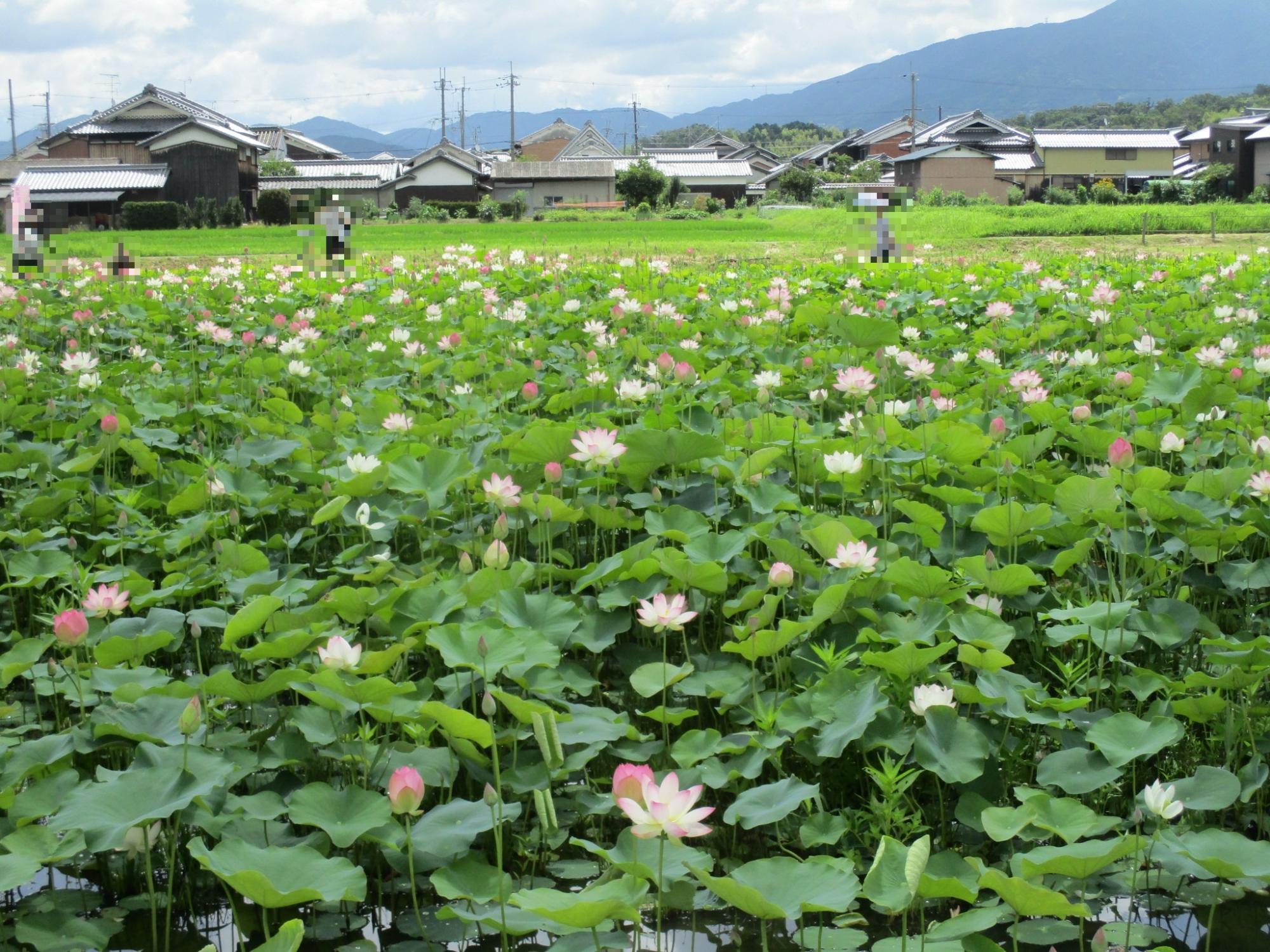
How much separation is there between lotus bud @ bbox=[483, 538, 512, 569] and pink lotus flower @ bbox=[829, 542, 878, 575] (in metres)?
0.60

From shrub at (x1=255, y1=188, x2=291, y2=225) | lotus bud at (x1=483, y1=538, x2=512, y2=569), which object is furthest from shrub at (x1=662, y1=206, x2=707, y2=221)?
lotus bud at (x1=483, y1=538, x2=512, y2=569)

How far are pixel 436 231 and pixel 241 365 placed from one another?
643 inches

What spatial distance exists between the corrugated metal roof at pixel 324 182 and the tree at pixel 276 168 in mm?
574

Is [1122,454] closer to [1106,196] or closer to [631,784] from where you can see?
[631,784]

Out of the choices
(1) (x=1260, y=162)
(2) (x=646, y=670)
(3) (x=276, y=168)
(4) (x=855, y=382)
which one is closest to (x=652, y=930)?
(2) (x=646, y=670)

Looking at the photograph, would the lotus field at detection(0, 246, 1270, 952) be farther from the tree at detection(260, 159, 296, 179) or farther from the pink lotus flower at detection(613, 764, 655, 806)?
the tree at detection(260, 159, 296, 179)

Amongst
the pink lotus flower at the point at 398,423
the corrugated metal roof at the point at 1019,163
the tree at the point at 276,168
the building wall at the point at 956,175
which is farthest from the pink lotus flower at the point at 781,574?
the corrugated metal roof at the point at 1019,163

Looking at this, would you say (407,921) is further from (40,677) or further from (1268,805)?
(1268,805)

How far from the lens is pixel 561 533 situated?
2.75m

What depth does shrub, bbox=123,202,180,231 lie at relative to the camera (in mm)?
27797

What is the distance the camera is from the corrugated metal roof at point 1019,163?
44.1 metres

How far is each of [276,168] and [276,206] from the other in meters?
13.6

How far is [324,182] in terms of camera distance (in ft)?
127

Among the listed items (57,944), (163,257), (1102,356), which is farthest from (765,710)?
(163,257)
